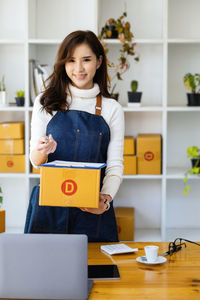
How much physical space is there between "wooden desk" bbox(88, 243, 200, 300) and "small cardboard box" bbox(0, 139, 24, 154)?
1750 millimetres

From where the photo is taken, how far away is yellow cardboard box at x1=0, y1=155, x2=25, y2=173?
349 centimetres

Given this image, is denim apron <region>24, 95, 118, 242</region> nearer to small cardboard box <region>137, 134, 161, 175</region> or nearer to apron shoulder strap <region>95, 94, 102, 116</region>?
apron shoulder strap <region>95, 94, 102, 116</region>

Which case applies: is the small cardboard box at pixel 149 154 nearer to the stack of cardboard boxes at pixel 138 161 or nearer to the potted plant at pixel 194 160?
the stack of cardboard boxes at pixel 138 161

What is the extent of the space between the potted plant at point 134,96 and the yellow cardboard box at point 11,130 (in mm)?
822

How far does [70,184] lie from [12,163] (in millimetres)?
1884

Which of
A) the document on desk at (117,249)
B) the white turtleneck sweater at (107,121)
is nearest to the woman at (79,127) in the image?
the white turtleneck sweater at (107,121)

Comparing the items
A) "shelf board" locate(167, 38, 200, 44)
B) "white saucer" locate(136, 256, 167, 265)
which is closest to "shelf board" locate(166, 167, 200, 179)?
"shelf board" locate(167, 38, 200, 44)

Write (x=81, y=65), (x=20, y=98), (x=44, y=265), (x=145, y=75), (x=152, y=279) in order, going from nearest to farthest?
(x=44, y=265) → (x=152, y=279) → (x=81, y=65) → (x=20, y=98) → (x=145, y=75)

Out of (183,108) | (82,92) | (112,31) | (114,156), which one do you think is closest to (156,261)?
(114,156)

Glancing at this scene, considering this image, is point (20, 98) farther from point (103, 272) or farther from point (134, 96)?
point (103, 272)

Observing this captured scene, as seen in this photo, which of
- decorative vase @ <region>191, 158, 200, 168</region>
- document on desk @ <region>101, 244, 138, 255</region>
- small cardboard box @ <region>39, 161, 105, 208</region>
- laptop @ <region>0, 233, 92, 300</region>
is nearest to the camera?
laptop @ <region>0, 233, 92, 300</region>

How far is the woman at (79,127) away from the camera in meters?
2.09

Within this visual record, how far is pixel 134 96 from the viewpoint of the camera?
3457 millimetres

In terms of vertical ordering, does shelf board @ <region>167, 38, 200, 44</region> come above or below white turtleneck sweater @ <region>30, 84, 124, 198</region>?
above
